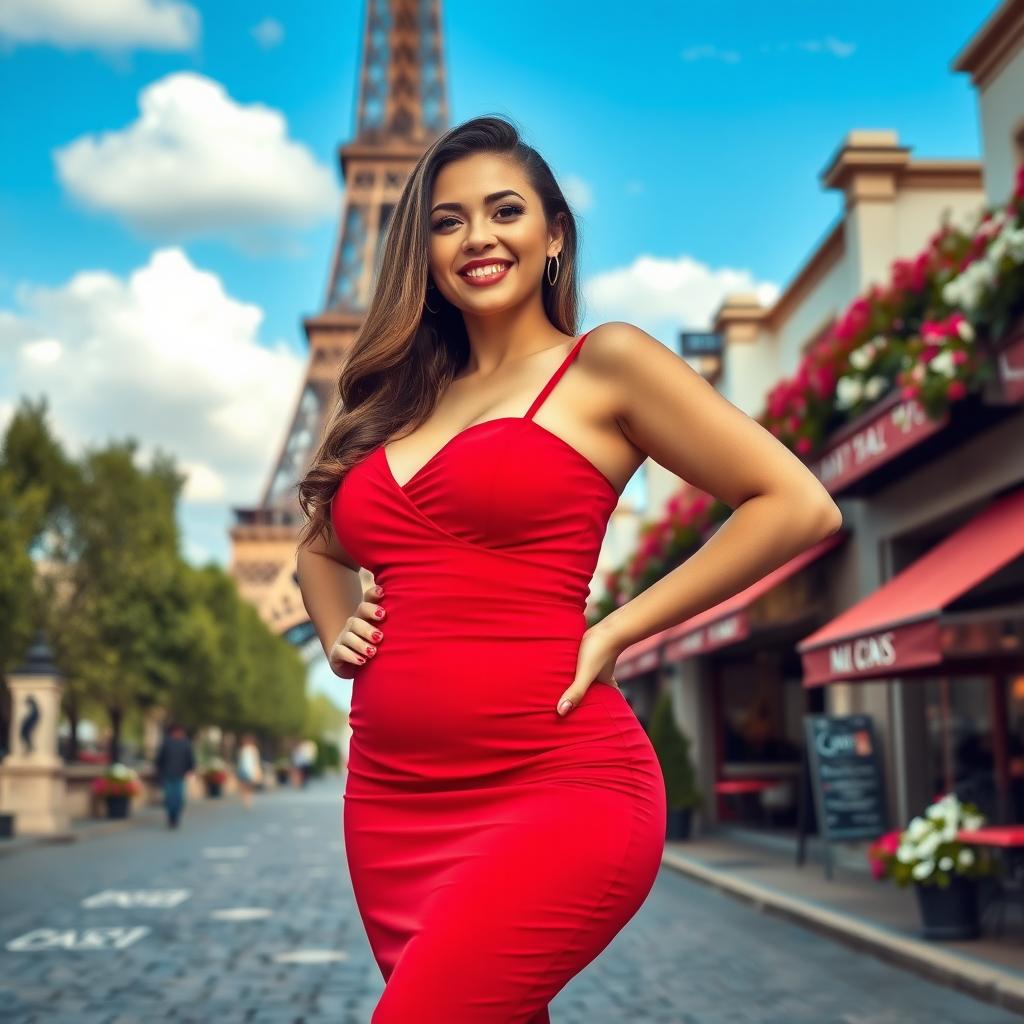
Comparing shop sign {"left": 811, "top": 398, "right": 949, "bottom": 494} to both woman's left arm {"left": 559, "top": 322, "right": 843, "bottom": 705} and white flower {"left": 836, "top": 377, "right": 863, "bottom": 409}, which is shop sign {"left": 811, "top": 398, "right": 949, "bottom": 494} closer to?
white flower {"left": 836, "top": 377, "right": 863, "bottom": 409}

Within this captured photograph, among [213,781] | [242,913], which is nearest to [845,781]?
[242,913]

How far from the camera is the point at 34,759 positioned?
2342cm

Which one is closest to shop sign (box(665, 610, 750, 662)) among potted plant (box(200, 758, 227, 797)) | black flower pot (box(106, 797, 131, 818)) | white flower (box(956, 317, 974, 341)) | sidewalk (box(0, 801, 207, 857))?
white flower (box(956, 317, 974, 341))

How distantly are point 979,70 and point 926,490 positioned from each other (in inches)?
149

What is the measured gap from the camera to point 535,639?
211 centimetres

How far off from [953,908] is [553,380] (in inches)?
297

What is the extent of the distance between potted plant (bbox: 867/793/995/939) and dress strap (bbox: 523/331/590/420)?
739 centimetres

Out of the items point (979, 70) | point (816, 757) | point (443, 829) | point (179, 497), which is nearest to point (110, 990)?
point (443, 829)

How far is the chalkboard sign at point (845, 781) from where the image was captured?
13047mm

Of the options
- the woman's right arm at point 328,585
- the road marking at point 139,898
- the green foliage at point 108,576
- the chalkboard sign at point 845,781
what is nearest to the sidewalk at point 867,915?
the chalkboard sign at point 845,781

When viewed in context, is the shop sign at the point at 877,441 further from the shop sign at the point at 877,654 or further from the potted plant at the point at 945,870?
the potted plant at the point at 945,870

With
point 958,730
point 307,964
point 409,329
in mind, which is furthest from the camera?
point 958,730

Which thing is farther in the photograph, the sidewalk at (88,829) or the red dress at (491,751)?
the sidewalk at (88,829)

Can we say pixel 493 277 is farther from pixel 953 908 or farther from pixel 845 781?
pixel 845 781
